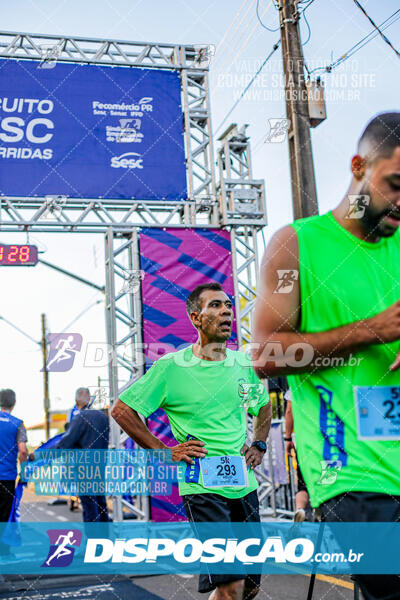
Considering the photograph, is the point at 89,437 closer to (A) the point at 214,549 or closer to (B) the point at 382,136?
(A) the point at 214,549

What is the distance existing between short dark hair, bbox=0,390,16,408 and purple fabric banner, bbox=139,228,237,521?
210cm

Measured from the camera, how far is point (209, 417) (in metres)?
3.90

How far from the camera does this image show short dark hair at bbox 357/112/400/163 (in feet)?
6.56

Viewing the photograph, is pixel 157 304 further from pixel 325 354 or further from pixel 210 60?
pixel 325 354

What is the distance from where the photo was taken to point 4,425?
7.52 metres

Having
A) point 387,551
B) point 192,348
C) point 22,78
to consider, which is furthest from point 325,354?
point 22,78

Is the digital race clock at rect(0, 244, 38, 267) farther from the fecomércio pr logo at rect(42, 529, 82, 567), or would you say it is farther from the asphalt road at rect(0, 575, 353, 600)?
the asphalt road at rect(0, 575, 353, 600)

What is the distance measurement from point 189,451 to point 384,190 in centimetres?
214

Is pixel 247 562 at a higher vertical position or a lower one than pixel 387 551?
lower

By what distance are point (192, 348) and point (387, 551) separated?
7.75ft

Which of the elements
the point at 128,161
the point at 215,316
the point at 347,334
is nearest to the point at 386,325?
the point at 347,334

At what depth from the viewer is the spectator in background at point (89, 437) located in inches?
319

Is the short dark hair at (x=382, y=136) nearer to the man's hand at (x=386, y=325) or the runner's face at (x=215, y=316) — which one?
the man's hand at (x=386, y=325)

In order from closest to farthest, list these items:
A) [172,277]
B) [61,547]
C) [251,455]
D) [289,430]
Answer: [251,455] < [289,430] < [61,547] < [172,277]
